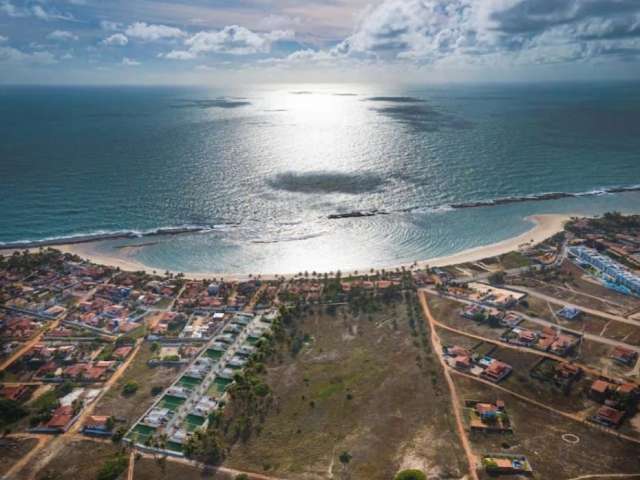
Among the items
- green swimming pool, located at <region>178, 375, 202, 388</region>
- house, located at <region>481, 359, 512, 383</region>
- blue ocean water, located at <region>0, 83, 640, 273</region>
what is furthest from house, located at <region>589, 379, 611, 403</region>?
green swimming pool, located at <region>178, 375, 202, 388</region>

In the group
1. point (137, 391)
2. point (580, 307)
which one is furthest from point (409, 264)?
point (137, 391)

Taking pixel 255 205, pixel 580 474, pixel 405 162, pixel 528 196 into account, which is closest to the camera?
pixel 580 474

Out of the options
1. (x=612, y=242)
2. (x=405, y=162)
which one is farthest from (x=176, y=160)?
(x=612, y=242)

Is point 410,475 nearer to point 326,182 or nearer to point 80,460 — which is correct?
point 80,460

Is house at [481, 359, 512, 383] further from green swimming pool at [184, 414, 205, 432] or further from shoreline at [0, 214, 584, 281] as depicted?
green swimming pool at [184, 414, 205, 432]

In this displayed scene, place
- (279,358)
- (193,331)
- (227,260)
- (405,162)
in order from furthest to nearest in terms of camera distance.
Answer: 1. (405,162)
2. (227,260)
3. (193,331)
4. (279,358)

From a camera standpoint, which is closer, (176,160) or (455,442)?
(455,442)

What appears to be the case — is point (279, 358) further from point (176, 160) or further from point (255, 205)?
point (176, 160)
